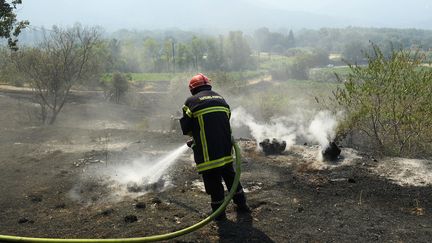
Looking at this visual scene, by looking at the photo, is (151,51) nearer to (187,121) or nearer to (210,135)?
(187,121)

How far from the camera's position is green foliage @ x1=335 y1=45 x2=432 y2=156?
Answer: 1174 cm

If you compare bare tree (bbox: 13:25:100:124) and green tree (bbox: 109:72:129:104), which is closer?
bare tree (bbox: 13:25:100:124)

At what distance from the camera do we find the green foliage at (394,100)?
11742mm

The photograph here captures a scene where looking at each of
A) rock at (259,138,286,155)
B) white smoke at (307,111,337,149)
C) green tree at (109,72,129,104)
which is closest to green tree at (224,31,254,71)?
green tree at (109,72,129,104)

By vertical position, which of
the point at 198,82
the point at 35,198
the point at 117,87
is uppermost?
the point at 198,82

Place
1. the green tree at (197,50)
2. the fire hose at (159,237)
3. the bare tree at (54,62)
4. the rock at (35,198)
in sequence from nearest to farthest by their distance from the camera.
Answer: the fire hose at (159,237) < the rock at (35,198) < the bare tree at (54,62) < the green tree at (197,50)

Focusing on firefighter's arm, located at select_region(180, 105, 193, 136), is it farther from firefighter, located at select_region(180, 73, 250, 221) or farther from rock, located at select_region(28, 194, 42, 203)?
rock, located at select_region(28, 194, 42, 203)

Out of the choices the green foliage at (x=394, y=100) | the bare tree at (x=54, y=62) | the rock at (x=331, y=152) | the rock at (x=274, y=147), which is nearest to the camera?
the rock at (x=331, y=152)

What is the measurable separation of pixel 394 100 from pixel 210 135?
→ 887 centimetres

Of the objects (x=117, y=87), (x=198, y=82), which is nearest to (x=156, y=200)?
(x=198, y=82)

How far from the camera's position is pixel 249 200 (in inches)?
253

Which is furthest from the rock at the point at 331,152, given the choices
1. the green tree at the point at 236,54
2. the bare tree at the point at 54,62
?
the green tree at the point at 236,54

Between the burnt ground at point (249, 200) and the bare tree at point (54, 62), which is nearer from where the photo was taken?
the burnt ground at point (249, 200)

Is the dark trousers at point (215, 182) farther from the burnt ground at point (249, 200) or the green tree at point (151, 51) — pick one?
the green tree at point (151, 51)
